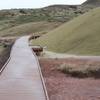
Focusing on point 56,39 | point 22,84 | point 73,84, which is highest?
point 22,84

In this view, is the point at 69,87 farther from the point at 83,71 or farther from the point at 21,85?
the point at 83,71

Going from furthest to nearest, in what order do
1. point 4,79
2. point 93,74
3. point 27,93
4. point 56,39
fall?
point 56,39, point 93,74, point 4,79, point 27,93

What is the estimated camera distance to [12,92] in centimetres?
1836

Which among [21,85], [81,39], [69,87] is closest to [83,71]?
[69,87]

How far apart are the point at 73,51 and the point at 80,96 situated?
28584 millimetres

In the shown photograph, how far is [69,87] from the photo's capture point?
2455cm

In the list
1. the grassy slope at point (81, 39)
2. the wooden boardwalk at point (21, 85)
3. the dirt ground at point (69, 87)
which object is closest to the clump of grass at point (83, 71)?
the dirt ground at point (69, 87)

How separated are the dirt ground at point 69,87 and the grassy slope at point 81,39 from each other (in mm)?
16987

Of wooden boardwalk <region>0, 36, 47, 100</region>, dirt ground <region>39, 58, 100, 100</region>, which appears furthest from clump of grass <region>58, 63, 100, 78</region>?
wooden boardwalk <region>0, 36, 47, 100</region>

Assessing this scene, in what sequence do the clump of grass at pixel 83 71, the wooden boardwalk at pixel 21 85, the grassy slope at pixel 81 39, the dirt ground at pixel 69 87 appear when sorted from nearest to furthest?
the wooden boardwalk at pixel 21 85, the dirt ground at pixel 69 87, the clump of grass at pixel 83 71, the grassy slope at pixel 81 39

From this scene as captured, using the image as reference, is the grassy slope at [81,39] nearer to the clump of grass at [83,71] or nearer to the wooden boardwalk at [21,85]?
the clump of grass at [83,71]

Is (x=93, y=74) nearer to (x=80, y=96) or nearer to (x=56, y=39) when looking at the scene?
(x=80, y=96)

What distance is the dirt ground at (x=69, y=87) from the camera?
21.1 meters

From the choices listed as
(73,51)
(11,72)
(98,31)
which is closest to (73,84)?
(11,72)
